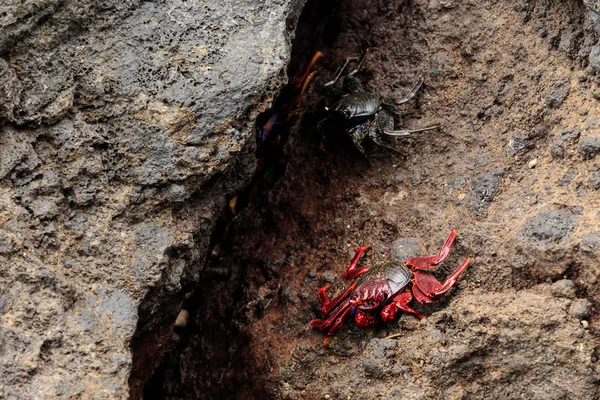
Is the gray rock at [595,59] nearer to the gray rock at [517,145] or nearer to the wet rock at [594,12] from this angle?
the wet rock at [594,12]

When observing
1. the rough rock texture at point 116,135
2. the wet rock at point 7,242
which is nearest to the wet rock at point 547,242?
the rough rock texture at point 116,135

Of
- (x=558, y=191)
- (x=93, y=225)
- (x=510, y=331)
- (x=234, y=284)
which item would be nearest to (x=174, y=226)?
(x=93, y=225)

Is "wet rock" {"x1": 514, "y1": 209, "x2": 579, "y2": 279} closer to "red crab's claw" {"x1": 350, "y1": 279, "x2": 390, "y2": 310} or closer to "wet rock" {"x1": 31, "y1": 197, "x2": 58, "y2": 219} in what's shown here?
"red crab's claw" {"x1": 350, "y1": 279, "x2": 390, "y2": 310}

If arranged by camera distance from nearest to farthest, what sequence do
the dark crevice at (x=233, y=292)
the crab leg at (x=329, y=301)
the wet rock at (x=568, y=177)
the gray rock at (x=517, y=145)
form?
the wet rock at (x=568, y=177) < the gray rock at (x=517, y=145) < the crab leg at (x=329, y=301) < the dark crevice at (x=233, y=292)

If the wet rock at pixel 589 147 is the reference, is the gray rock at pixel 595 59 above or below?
above

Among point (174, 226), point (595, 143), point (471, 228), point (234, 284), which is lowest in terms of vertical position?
point (234, 284)

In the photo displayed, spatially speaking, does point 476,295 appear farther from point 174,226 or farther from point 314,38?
point 314,38

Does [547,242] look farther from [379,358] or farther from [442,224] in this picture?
[379,358]
